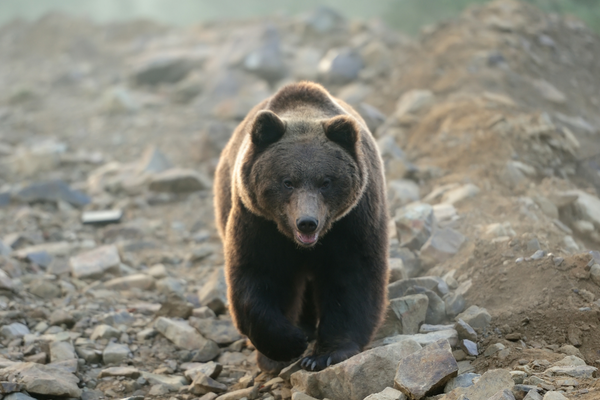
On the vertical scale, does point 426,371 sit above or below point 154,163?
above

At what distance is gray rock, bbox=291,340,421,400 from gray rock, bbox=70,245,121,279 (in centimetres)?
366

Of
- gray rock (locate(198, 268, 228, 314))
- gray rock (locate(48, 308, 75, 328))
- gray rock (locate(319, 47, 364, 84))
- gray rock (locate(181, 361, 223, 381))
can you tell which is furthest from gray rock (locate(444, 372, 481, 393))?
gray rock (locate(319, 47, 364, 84))

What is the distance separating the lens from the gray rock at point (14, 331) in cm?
516

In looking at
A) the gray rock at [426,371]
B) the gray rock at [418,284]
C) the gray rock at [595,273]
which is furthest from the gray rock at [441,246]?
the gray rock at [426,371]

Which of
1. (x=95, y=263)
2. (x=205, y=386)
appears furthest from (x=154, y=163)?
(x=205, y=386)

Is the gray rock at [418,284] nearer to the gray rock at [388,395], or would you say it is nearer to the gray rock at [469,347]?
the gray rock at [469,347]

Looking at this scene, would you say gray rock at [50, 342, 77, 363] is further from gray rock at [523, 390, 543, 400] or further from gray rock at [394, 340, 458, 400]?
gray rock at [523, 390, 543, 400]

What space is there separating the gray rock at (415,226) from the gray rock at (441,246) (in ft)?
0.40

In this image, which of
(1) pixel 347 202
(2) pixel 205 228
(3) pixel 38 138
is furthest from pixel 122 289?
(3) pixel 38 138

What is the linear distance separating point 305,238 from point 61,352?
7.51ft

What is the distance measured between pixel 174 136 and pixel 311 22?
7359 millimetres

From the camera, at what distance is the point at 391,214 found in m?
7.80

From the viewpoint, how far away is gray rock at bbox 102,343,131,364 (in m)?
5.11

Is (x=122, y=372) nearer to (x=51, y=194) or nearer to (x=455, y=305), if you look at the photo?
(x=455, y=305)
